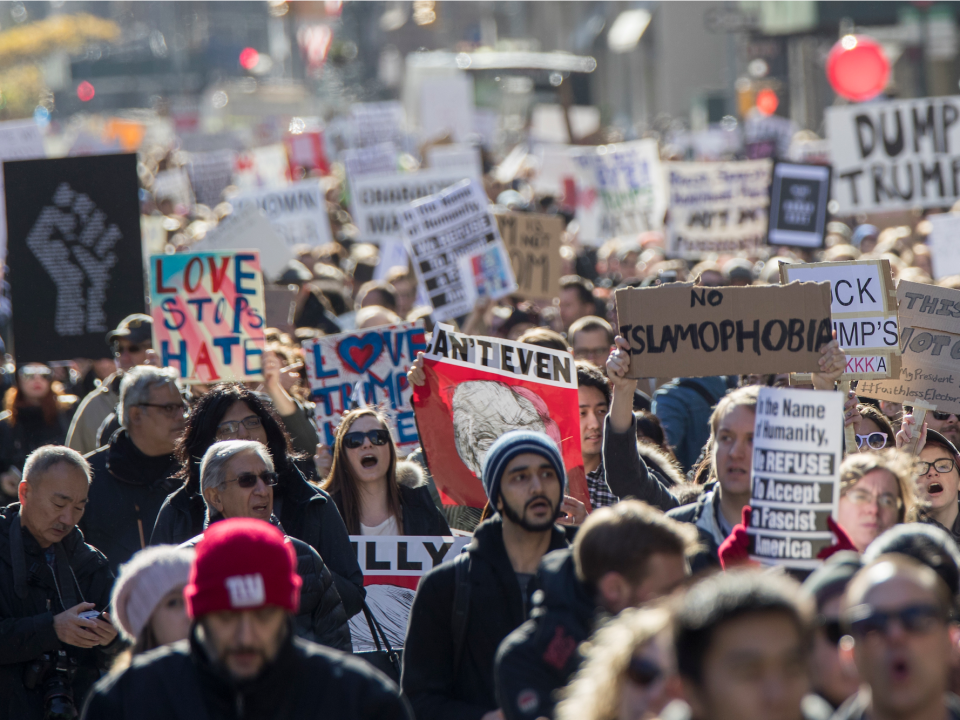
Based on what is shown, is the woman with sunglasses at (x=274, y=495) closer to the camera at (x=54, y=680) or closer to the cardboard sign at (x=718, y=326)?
the camera at (x=54, y=680)

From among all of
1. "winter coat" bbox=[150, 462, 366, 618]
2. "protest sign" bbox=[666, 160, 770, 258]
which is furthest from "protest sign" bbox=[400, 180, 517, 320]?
"winter coat" bbox=[150, 462, 366, 618]

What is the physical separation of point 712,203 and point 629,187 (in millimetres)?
1584

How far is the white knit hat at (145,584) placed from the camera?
3.29 metres

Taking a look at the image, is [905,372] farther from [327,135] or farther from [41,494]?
[327,135]

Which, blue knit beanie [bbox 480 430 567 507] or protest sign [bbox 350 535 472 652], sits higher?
blue knit beanie [bbox 480 430 567 507]

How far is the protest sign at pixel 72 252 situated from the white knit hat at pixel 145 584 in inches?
170

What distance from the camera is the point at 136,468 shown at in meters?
5.34

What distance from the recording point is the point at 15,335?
745 cm

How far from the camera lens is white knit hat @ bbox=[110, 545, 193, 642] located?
329 centimetres

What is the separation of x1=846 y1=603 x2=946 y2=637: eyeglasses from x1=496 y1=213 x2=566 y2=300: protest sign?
776 cm

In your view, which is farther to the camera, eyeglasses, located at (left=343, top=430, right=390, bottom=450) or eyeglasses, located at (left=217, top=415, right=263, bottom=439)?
eyeglasses, located at (left=343, top=430, right=390, bottom=450)

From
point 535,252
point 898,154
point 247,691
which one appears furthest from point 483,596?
point 898,154

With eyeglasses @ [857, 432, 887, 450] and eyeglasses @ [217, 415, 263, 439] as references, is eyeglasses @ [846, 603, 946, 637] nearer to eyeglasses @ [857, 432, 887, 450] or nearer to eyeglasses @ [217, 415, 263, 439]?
eyeglasses @ [857, 432, 887, 450]

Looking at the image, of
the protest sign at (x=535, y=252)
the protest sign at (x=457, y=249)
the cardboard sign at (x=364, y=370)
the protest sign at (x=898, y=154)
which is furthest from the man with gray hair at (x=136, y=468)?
the protest sign at (x=898, y=154)
